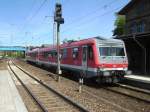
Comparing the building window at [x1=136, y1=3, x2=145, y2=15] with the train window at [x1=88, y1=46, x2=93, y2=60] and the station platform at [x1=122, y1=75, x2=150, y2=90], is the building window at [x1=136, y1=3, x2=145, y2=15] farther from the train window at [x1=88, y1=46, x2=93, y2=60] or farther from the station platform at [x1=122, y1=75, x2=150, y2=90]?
the train window at [x1=88, y1=46, x2=93, y2=60]

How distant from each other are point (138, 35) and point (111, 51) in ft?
18.1

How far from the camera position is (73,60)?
24.5 metres

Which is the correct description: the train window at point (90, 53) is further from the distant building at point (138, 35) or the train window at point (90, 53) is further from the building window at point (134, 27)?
the building window at point (134, 27)

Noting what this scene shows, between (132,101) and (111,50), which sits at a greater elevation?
(111,50)

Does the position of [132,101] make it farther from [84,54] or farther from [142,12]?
[142,12]

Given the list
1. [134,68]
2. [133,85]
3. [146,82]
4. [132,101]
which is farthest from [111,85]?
[134,68]

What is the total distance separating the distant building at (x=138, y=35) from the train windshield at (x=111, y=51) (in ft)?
13.3

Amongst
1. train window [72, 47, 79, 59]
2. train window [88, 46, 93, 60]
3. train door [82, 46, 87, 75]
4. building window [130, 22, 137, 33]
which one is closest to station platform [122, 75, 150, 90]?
train door [82, 46, 87, 75]

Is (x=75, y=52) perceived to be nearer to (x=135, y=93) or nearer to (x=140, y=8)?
(x=135, y=93)

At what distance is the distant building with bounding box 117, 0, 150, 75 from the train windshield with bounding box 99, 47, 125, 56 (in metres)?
4.05

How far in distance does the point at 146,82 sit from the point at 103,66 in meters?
2.58

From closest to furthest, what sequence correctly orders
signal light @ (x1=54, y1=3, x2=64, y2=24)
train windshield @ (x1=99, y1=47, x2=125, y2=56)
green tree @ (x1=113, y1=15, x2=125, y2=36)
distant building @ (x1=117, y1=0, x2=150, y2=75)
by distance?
train windshield @ (x1=99, y1=47, x2=125, y2=56)
signal light @ (x1=54, y1=3, x2=64, y2=24)
distant building @ (x1=117, y1=0, x2=150, y2=75)
green tree @ (x1=113, y1=15, x2=125, y2=36)

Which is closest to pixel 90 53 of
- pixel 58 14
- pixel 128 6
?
pixel 58 14

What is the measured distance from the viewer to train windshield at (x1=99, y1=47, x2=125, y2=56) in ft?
66.1
